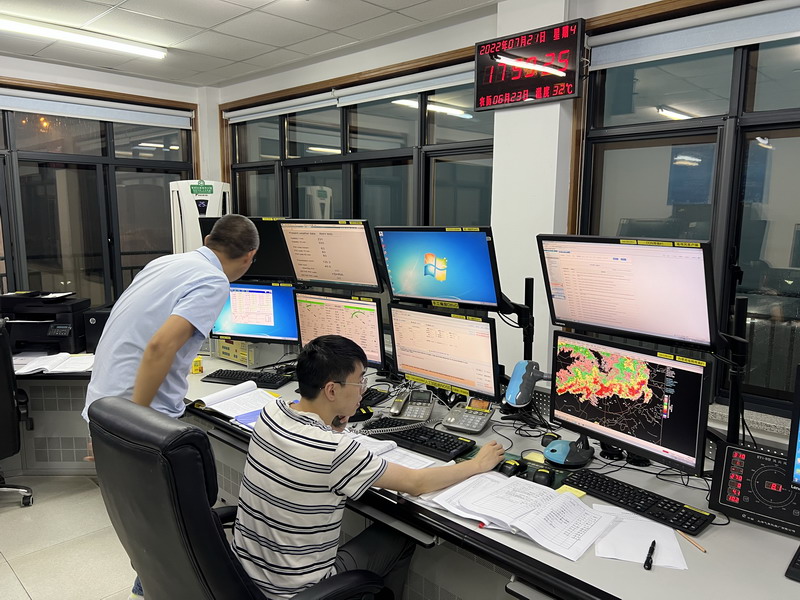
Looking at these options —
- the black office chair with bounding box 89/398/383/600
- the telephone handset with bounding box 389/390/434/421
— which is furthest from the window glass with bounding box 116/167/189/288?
the black office chair with bounding box 89/398/383/600

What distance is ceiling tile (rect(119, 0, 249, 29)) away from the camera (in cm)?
346

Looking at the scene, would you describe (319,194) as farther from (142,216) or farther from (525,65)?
(525,65)

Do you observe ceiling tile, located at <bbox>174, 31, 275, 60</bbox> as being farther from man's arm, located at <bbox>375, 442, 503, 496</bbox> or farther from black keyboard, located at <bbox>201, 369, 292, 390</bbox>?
man's arm, located at <bbox>375, 442, 503, 496</bbox>

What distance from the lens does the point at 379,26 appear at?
3.90 m

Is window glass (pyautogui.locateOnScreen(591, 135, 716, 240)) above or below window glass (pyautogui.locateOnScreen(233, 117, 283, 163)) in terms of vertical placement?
below

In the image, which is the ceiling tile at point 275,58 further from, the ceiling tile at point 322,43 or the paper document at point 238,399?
the paper document at point 238,399

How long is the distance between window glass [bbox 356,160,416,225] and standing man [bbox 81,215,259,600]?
2.60m

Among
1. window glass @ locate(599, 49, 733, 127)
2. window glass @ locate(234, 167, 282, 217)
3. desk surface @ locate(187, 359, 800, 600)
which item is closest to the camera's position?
desk surface @ locate(187, 359, 800, 600)

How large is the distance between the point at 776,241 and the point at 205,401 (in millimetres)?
2802

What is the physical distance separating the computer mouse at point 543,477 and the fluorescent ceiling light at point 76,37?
4246mm

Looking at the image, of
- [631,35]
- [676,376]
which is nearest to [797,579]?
[676,376]

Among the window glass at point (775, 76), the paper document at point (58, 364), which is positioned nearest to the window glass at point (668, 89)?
the window glass at point (775, 76)

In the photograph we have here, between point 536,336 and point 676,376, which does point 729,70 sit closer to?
point 536,336

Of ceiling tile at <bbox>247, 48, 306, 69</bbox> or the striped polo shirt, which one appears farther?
ceiling tile at <bbox>247, 48, 306, 69</bbox>
